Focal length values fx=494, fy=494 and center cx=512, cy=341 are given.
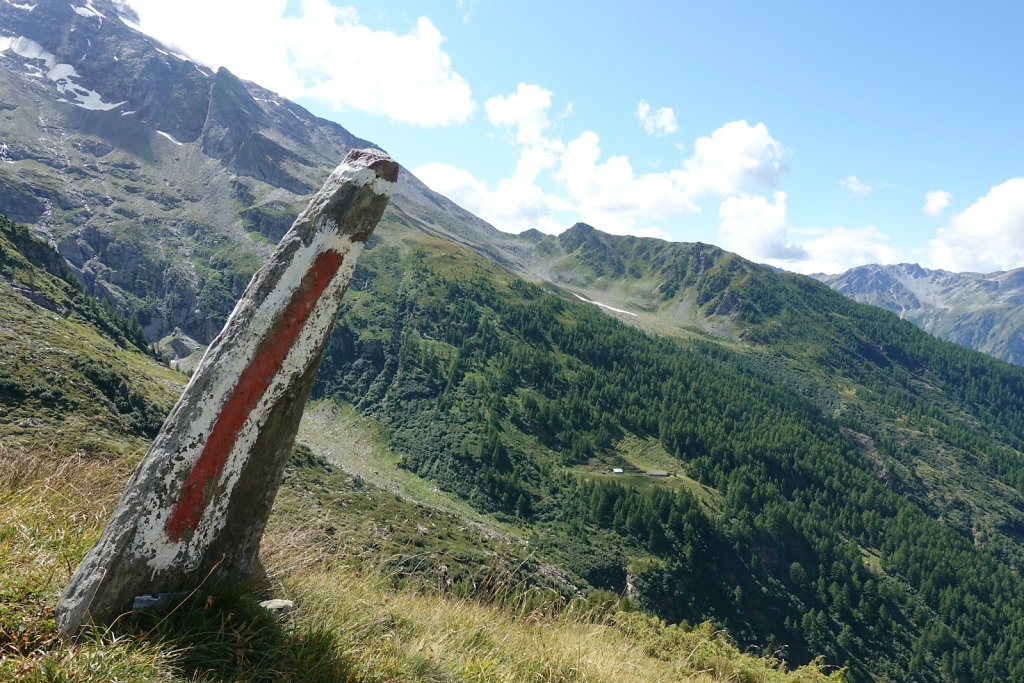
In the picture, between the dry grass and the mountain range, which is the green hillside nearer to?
the mountain range

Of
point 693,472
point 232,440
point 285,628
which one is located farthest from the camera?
point 693,472

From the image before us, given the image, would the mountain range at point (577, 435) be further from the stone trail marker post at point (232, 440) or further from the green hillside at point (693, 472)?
the stone trail marker post at point (232, 440)

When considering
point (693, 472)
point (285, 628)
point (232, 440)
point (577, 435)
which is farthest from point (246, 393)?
point (693, 472)

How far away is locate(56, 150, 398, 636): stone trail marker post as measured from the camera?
4.37m

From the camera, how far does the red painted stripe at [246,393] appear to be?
15.5 ft

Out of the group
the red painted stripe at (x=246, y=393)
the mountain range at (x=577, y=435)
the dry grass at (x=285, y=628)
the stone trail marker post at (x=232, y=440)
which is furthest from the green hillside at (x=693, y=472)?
the red painted stripe at (x=246, y=393)

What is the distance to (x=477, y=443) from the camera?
10625cm

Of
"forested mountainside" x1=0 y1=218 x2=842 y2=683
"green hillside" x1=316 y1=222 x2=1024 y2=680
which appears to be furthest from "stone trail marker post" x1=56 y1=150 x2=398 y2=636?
"green hillside" x1=316 y1=222 x2=1024 y2=680

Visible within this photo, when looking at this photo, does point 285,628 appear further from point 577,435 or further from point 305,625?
point 577,435

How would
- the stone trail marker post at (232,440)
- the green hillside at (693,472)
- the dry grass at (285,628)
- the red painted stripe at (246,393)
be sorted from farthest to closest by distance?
the green hillside at (693,472), the red painted stripe at (246,393), the stone trail marker post at (232,440), the dry grass at (285,628)

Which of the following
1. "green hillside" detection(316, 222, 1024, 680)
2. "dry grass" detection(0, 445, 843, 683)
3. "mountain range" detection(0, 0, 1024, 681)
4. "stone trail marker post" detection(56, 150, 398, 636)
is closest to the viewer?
"dry grass" detection(0, 445, 843, 683)

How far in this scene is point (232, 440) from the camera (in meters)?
4.96

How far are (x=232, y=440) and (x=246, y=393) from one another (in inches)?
19.0

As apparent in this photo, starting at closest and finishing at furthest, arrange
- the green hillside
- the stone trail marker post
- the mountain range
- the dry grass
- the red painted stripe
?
the dry grass, the stone trail marker post, the red painted stripe, the mountain range, the green hillside
